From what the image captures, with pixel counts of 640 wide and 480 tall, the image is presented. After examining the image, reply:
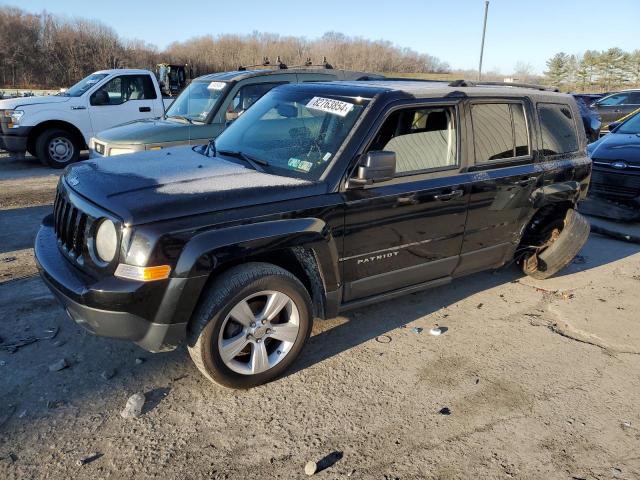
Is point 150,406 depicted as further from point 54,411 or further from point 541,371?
point 541,371

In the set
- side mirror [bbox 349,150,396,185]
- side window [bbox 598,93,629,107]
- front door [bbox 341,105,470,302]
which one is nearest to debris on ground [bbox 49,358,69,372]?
front door [bbox 341,105,470,302]

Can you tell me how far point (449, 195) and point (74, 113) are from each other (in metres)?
9.22

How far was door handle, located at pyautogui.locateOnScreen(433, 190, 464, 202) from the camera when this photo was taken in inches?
149

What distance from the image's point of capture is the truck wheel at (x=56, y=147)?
10320mm

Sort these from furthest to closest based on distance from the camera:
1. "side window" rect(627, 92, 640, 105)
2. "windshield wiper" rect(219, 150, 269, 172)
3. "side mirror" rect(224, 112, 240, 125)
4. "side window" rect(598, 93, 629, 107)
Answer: "side window" rect(598, 93, 629, 107) < "side window" rect(627, 92, 640, 105) < "side mirror" rect(224, 112, 240, 125) < "windshield wiper" rect(219, 150, 269, 172)

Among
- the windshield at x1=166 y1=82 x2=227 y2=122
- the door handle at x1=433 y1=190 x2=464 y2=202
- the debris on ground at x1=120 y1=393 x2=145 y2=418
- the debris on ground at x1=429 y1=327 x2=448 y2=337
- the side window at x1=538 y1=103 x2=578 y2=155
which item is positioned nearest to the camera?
the debris on ground at x1=120 y1=393 x2=145 y2=418

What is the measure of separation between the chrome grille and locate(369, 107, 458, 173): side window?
6.37ft

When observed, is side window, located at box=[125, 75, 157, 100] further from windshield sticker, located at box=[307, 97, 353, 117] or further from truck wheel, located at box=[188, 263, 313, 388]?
truck wheel, located at box=[188, 263, 313, 388]

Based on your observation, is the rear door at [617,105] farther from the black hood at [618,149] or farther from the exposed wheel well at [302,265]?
the exposed wheel well at [302,265]

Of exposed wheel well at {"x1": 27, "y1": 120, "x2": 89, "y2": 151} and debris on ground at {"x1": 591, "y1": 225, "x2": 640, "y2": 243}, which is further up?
exposed wheel well at {"x1": 27, "y1": 120, "x2": 89, "y2": 151}

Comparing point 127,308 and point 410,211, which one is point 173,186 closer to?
point 127,308

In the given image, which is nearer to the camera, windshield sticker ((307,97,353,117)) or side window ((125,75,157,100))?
windshield sticker ((307,97,353,117))

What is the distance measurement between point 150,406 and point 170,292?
783 mm

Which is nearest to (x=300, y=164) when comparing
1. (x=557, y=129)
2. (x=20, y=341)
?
(x=20, y=341)
